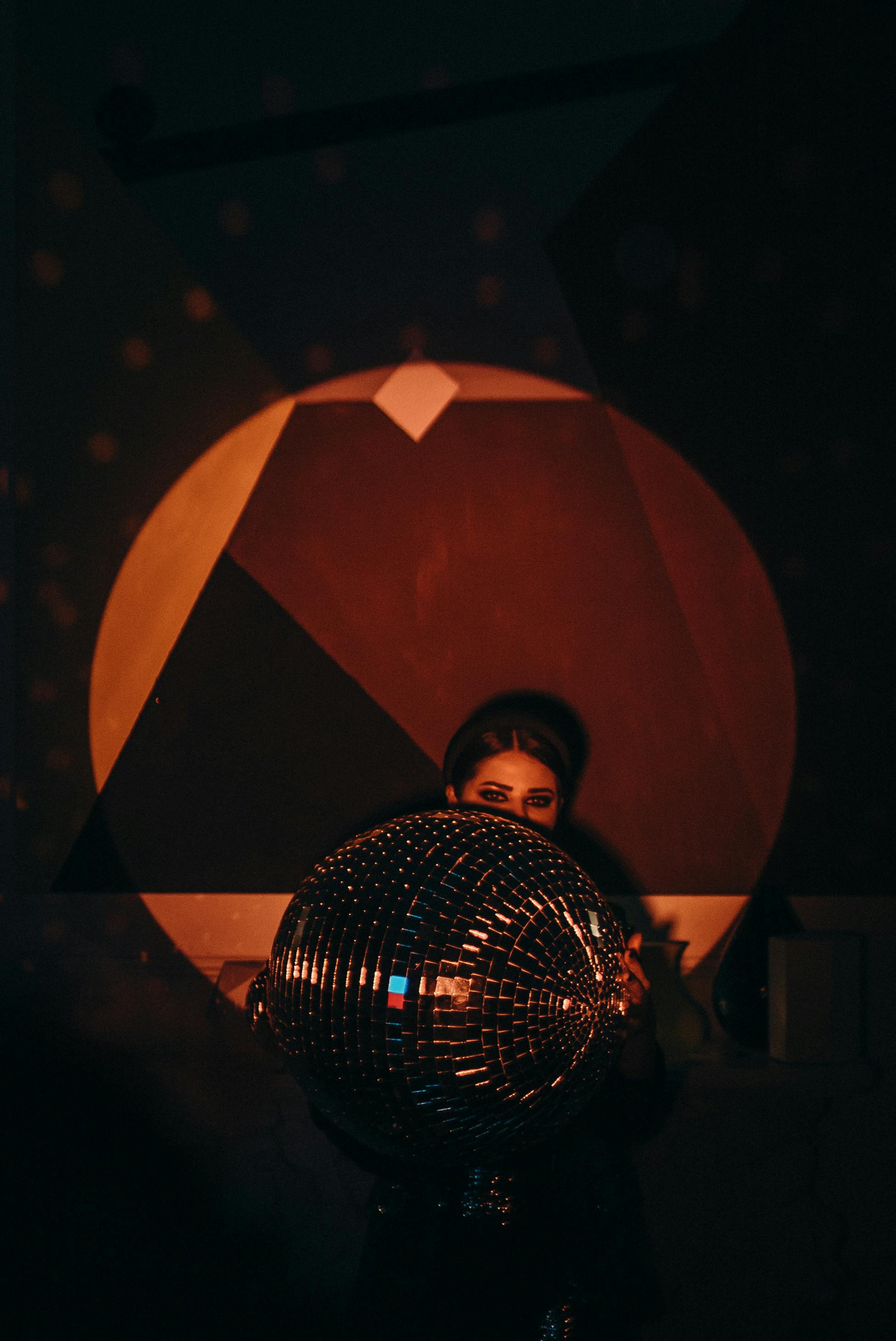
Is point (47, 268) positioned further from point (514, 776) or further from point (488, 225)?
point (514, 776)

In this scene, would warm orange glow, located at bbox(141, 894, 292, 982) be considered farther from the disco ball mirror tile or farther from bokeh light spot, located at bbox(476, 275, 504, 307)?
bokeh light spot, located at bbox(476, 275, 504, 307)

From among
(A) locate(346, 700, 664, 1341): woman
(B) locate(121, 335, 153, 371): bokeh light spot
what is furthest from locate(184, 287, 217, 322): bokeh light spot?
(A) locate(346, 700, 664, 1341): woman

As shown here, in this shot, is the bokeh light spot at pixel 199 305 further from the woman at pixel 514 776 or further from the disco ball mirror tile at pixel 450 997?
the disco ball mirror tile at pixel 450 997

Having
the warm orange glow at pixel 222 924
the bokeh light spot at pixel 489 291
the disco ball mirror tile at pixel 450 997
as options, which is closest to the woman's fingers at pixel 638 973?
the disco ball mirror tile at pixel 450 997

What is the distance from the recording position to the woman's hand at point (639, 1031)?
2.49ft

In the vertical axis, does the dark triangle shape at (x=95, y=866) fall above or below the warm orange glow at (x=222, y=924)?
above

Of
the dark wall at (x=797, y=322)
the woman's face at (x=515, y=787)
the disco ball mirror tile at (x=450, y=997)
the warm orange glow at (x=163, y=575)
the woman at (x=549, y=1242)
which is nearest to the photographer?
the disco ball mirror tile at (x=450, y=997)

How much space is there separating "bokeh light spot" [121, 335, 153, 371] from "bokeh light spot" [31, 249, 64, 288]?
18 centimetres

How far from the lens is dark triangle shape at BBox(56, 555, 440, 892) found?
1509mm

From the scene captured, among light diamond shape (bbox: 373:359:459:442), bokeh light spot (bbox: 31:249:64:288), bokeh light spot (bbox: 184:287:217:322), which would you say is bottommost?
light diamond shape (bbox: 373:359:459:442)

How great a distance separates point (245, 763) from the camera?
5.00ft

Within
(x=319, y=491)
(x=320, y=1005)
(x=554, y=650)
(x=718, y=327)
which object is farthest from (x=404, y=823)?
(x=718, y=327)

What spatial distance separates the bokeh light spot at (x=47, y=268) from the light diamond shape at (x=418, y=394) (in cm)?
67

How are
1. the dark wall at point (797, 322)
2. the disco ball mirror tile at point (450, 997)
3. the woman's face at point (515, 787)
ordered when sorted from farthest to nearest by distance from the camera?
1. the dark wall at point (797, 322)
2. the woman's face at point (515, 787)
3. the disco ball mirror tile at point (450, 997)
